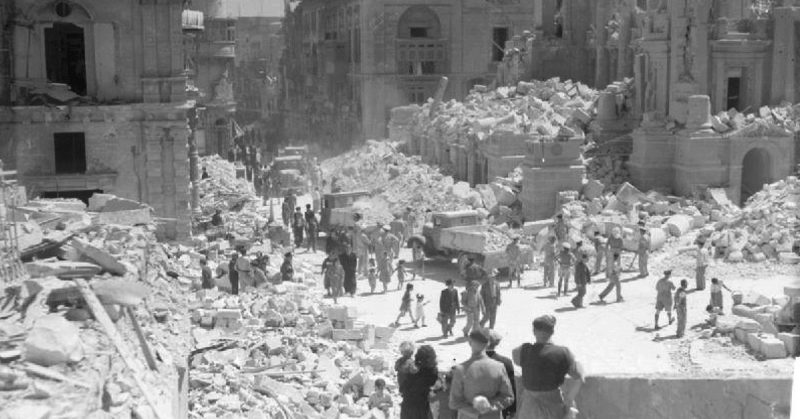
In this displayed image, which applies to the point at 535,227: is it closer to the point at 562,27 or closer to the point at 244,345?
the point at 244,345

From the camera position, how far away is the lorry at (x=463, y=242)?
20.1 m

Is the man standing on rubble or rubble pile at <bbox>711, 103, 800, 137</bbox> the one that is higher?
rubble pile at <bbox>711, 103, 800, 137</bbox>

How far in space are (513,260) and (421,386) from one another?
40.3ft

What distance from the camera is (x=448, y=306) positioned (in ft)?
51.8

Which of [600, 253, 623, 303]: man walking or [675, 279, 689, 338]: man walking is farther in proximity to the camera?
[600, 253, 623, 303]: man walking

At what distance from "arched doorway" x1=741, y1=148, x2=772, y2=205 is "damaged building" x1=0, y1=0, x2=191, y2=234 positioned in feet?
46.9

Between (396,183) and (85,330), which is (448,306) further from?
(396,183)

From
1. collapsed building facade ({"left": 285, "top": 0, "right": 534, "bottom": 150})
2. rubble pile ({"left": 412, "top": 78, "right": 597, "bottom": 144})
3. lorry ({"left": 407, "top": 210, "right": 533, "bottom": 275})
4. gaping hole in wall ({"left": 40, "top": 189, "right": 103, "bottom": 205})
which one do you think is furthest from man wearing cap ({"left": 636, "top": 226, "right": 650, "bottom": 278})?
collapsed building facade ({"left": 285, "top": 0, "right": 534, "bottom": 150})

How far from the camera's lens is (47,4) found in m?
21.2

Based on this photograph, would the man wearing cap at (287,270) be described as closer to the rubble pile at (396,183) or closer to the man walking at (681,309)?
the man walking at (681,309)

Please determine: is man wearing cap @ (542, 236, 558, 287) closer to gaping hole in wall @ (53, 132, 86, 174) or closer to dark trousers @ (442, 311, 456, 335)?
dark trousers @ (442, 311, 456, 335)

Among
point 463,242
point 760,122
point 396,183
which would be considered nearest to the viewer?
point 463,242

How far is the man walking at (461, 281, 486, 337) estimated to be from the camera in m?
15.8

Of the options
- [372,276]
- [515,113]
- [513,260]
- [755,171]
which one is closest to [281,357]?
[372,276]
